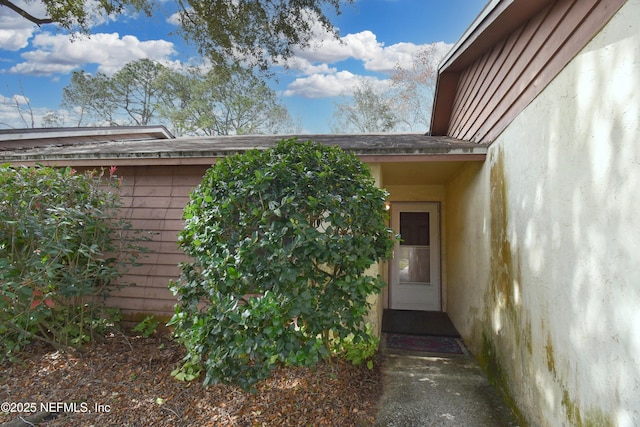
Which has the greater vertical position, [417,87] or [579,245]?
[417,87]

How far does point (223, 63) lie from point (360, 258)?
810 centimetres

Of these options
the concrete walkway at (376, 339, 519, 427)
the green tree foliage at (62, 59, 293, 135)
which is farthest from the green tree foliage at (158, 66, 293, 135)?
the concrete walkway at (376, 339, 519, 427)

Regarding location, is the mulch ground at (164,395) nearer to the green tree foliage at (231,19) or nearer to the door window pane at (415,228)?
the door window pane at (415,228)

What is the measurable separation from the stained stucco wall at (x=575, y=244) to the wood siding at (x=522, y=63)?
0.49ft

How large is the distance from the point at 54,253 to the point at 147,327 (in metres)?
1.78

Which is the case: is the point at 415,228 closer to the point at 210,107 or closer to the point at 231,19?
the point at 231,19

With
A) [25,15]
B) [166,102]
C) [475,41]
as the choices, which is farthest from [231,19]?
[166,102]

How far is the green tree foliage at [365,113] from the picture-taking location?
68.5ft

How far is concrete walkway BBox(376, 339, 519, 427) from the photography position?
2875 mm

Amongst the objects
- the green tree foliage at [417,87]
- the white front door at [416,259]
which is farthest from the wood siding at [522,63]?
the green tree foliage at [417,87]

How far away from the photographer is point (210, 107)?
21344mm

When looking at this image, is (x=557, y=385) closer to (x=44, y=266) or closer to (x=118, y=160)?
(x=44, y=266)

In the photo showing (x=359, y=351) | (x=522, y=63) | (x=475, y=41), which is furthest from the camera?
(x=475, y=41)

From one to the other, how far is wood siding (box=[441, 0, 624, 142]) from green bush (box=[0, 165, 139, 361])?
4851 millimetres
